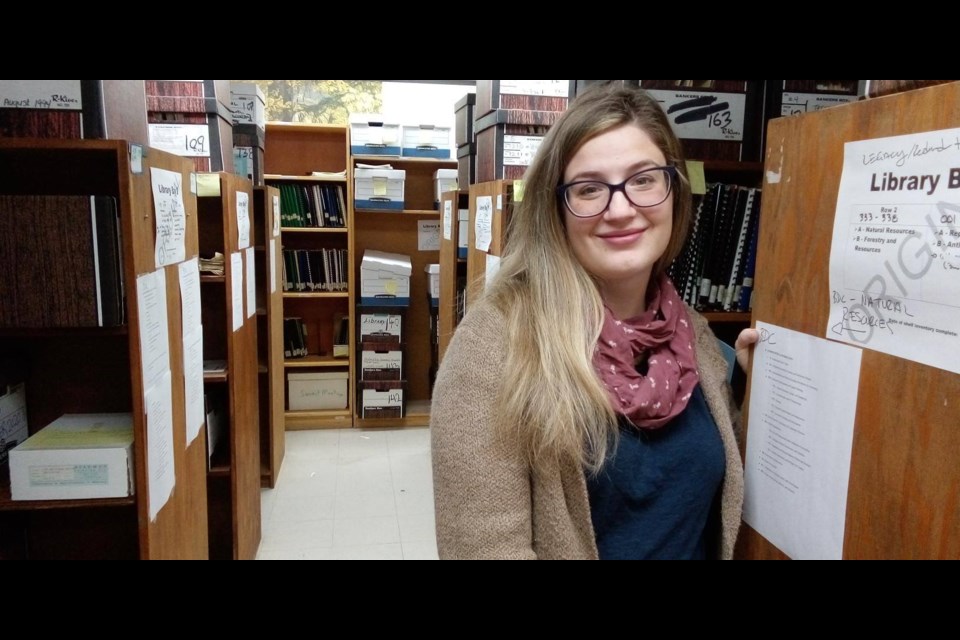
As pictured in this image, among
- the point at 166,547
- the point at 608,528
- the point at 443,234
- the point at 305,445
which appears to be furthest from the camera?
the point at 305,445

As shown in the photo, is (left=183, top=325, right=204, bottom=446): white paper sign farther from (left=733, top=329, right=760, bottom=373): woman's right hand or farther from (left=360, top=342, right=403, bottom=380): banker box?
(left=360, top=342, right=403, bottom=380): banker box

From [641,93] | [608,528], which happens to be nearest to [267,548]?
[608,528]

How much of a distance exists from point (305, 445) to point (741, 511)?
11.6ft

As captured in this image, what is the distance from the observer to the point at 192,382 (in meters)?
1.80

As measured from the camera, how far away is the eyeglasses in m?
1.02

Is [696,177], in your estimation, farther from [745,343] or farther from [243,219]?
[243,219]

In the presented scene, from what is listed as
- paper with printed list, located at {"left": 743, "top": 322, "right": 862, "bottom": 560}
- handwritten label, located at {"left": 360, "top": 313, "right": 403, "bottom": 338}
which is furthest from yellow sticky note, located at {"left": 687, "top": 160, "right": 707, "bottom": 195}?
handwritten label, located at {"left": 360, "top": 313, "right": 403, "bottom": 338}

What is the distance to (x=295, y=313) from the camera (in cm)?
472

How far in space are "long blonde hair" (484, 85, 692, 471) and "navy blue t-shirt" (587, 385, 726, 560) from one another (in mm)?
57

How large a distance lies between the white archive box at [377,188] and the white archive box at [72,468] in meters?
3.17

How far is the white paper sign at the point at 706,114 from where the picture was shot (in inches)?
65.5

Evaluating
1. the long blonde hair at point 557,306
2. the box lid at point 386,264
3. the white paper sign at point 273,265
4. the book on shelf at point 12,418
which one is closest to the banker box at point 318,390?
the box lid at point 386,264

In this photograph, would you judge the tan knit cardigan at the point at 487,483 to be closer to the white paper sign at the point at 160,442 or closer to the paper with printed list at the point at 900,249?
the paper with printed list at the point at 900,249
